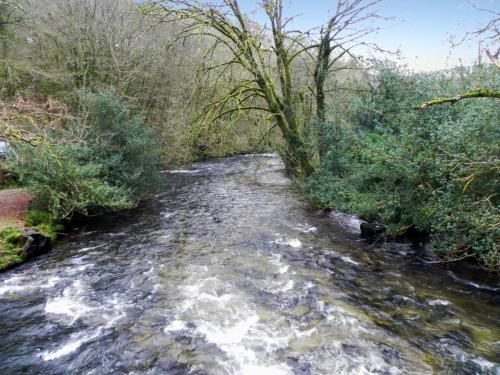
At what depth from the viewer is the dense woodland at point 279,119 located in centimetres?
763

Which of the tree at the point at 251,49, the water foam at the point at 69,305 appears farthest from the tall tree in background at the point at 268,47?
the water foam at the point at 69,305

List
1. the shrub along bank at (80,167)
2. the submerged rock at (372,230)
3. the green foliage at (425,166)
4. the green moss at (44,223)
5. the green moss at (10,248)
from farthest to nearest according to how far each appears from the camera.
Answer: the green moss at (44,223) → the submerged rock at (372,230) → the shrub along bank at (80,167) → the green moss at (10,248) → the green foliage at (425,166)

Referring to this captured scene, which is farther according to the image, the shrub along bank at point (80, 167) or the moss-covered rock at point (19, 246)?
the shrub along bank at point (80, 167)

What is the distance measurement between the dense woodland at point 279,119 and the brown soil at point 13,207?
1.73 feet

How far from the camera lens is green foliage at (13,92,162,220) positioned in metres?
11.2

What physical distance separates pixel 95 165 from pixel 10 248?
406 cm

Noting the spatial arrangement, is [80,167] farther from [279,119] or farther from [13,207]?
[279,119]

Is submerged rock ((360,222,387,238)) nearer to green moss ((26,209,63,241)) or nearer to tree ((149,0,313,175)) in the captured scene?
tree ((149,0,313,175))

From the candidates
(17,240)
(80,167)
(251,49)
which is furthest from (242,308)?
(251,49)

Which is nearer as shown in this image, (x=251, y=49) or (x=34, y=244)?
(x=34, y=244)

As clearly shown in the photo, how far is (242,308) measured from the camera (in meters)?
6.80

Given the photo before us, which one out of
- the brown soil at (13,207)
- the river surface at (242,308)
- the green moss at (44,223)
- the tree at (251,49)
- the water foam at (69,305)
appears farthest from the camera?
the tree at (251,49)

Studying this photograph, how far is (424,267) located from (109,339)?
7152 mm

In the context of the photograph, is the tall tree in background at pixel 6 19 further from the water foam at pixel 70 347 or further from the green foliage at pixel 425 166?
the water foam at pixel 70 347
